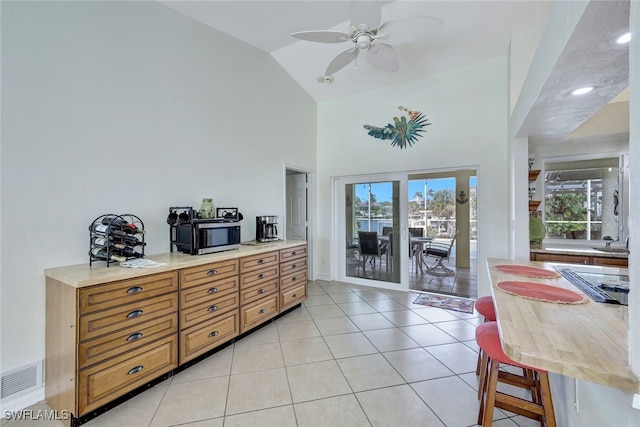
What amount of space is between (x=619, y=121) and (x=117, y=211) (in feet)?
17.4

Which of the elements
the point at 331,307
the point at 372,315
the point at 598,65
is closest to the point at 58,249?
the point at 331,307

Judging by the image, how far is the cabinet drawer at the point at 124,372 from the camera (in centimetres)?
162

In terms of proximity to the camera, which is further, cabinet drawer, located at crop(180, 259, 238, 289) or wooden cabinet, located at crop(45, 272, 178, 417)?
cabinet drawer, located at crop(180, 259, 238, 289)

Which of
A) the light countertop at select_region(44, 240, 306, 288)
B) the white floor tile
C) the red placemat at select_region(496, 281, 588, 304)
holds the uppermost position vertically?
the light countertop at select_region(44, 240, 306, 288)

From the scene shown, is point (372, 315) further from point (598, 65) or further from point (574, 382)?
point (598, 65)

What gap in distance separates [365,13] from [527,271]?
7.75 feet

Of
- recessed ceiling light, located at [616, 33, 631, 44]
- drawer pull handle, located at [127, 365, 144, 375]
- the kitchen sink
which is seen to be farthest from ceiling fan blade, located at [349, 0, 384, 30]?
the kitchen sink

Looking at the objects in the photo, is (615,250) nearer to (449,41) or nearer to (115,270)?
(449,41)

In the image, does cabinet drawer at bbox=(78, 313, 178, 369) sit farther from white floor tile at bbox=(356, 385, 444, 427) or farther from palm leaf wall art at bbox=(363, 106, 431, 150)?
palm leaf wall art at bbox=(363, 106, 431, 150)

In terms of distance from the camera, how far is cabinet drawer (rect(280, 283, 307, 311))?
3.27 metres

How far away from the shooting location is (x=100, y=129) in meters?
2.20

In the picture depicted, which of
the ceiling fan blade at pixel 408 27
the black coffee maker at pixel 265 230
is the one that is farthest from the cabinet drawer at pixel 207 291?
the ceiling fan blade at pixel 408 27

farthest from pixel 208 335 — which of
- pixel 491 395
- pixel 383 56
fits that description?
pixel 383 56

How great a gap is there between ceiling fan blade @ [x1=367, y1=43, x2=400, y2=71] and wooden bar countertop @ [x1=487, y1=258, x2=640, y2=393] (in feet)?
7.61
